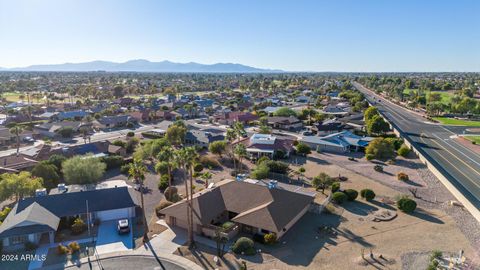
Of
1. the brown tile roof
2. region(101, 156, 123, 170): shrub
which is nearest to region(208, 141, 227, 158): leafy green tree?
region(101, 156, 123, 170): shrub

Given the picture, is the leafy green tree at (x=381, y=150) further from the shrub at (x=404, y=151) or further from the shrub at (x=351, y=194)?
the shrub at (x=351, y=194)

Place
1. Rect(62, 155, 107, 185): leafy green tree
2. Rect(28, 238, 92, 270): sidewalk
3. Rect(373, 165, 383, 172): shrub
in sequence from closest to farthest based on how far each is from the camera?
Rect(28, 238, 92, 270): sidewalk
Rect(62, 155, 107, 185): leafy green tree
Rect(373, 165, 383, 172): shrub

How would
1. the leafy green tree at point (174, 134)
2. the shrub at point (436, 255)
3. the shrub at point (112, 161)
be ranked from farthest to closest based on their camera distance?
the leafy green tree at point (174, 134)
the shrub at point (112, 161)
the shrub at point (436, 255)

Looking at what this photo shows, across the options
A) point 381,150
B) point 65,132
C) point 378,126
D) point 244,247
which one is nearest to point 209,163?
point 244,247

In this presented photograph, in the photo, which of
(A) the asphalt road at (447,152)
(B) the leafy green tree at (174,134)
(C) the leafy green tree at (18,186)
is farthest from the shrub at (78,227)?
(A) the asphalt road at (447,152)

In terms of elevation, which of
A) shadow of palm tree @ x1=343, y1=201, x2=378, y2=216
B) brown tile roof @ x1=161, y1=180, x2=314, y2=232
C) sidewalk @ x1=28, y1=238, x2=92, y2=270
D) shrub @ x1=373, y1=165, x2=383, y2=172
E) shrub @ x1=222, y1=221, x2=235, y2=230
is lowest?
sidewalk @ x1=28, y1=238, x2=92, y2=270

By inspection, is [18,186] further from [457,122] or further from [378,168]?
[457,122]

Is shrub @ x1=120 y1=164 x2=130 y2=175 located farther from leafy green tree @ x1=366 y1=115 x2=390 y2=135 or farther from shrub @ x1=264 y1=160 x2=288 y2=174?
leafy green tree @ x1=366 y1=115 x2=390 y2=135
